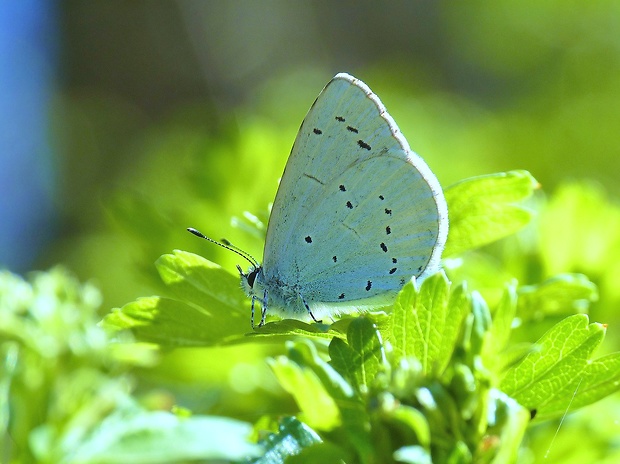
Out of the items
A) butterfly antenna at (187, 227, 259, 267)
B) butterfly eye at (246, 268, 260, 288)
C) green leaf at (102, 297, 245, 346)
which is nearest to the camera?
green leaf at (102, 297, 245, 346)

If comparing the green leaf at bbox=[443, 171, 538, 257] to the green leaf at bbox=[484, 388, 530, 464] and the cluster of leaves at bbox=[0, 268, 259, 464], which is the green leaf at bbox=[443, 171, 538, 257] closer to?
the green leaf at bbox=[484, 388, 530, 464]

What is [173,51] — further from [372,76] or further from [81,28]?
[372,76]

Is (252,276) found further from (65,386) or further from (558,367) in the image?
(558,367)

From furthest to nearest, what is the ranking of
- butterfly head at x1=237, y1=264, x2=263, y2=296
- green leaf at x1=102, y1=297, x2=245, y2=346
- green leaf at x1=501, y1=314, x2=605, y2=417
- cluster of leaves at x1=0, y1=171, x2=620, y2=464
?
butterfly head at x1=237, y1=264, x2=263, y2=296, green leaf at x1=102, y1=297, x2=245, y2=346, green leaf at x1=501, y1=314, x2=605, y2=417, cluster of leaves at x1=0, y1=171, x2=620, y2=464

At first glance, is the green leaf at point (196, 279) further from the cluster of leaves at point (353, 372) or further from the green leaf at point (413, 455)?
the green leaf at point (413, 455)

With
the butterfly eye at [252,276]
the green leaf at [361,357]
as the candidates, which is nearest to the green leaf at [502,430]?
the green leaf at [361,357]

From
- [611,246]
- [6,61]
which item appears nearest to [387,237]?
[611,246]

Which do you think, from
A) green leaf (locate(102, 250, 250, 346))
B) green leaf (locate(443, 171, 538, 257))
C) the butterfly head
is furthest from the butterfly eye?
green leaf (locate(443, 171, 538, 257))
